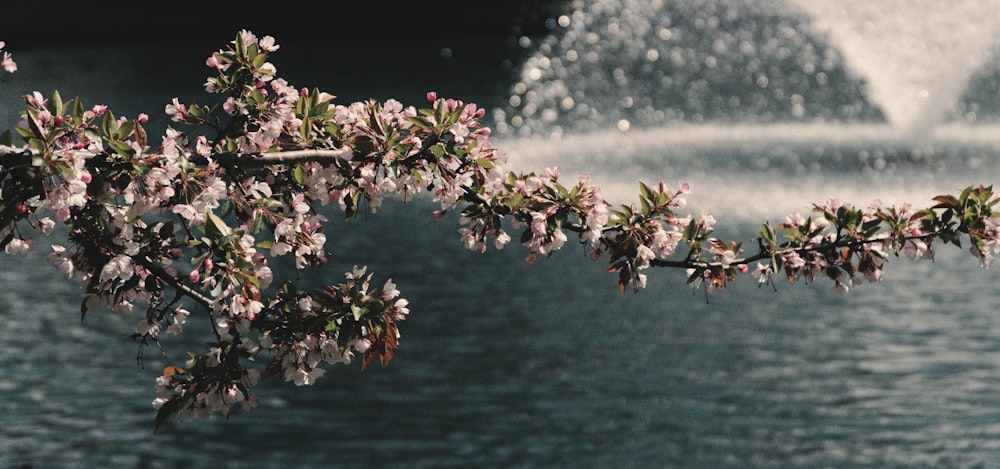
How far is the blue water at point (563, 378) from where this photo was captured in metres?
12.5

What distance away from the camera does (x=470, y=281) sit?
18906 millimetres

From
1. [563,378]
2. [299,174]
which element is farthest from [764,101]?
[299,174]

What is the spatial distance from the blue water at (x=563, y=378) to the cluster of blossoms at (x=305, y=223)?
19.6 feet

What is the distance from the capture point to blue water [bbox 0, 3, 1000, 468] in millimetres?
12547

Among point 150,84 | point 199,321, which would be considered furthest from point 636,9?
point 199,321

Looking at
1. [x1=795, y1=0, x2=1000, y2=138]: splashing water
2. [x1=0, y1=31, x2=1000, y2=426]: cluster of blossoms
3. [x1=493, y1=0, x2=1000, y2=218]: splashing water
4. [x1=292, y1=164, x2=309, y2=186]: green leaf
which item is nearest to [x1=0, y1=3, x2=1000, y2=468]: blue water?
[x1=493, y1=0, x2=1000, y2=218]: splashing water

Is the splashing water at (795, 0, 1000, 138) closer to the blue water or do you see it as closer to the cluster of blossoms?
the blue water

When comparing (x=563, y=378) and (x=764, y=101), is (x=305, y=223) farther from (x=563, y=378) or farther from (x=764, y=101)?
(x=764, y=101)

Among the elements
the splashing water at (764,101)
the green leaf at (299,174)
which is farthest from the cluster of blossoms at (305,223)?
the splashing water at (764,101)

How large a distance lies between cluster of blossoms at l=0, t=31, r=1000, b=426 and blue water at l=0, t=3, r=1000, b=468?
5.98 meters

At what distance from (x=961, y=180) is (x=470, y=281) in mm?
12806

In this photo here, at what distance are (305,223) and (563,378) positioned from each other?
32.3 ft

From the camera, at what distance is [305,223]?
16.9 feet

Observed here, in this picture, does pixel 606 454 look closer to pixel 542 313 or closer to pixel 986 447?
pixel 986 447
